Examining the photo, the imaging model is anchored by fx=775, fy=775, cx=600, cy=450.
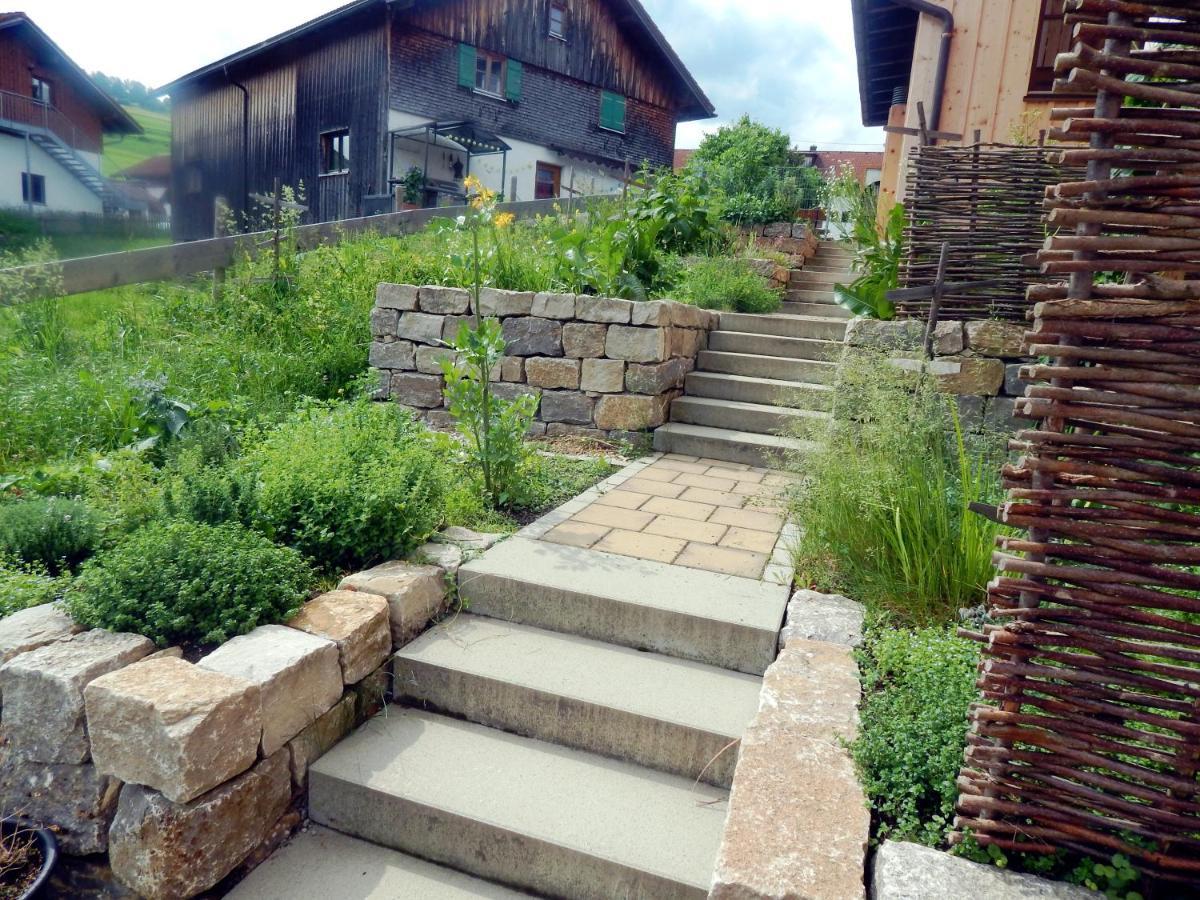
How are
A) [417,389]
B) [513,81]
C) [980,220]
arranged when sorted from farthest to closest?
[513,81], [417,389], [980,220]

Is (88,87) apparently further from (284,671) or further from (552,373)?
(284,671)

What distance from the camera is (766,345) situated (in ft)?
20.6

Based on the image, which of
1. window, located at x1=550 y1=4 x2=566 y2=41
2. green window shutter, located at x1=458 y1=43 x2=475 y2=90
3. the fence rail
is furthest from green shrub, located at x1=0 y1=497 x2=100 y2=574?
window, located at x1=550 y1=4 x2=566 y2=41

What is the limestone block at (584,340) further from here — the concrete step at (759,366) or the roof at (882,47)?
the roof at (882,47)

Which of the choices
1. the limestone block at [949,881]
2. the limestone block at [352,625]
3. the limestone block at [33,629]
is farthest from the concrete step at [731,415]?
the limestone block at [33,629]

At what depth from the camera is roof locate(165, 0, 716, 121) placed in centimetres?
1611

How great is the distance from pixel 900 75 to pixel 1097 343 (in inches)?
399

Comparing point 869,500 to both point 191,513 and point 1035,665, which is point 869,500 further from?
point 191,513

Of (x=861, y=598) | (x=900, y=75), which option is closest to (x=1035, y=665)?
(x=861, y=598)

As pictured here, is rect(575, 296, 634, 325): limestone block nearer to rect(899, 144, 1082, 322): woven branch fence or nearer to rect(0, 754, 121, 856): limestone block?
rect(899, 144, 1082, 322): woven branch fence

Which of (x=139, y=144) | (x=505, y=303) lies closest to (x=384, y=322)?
(x=505, y=303)

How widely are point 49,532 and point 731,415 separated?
4044 mm

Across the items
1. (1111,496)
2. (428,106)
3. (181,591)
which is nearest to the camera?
(1111,496)

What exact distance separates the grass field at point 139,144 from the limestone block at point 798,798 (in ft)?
87.5
